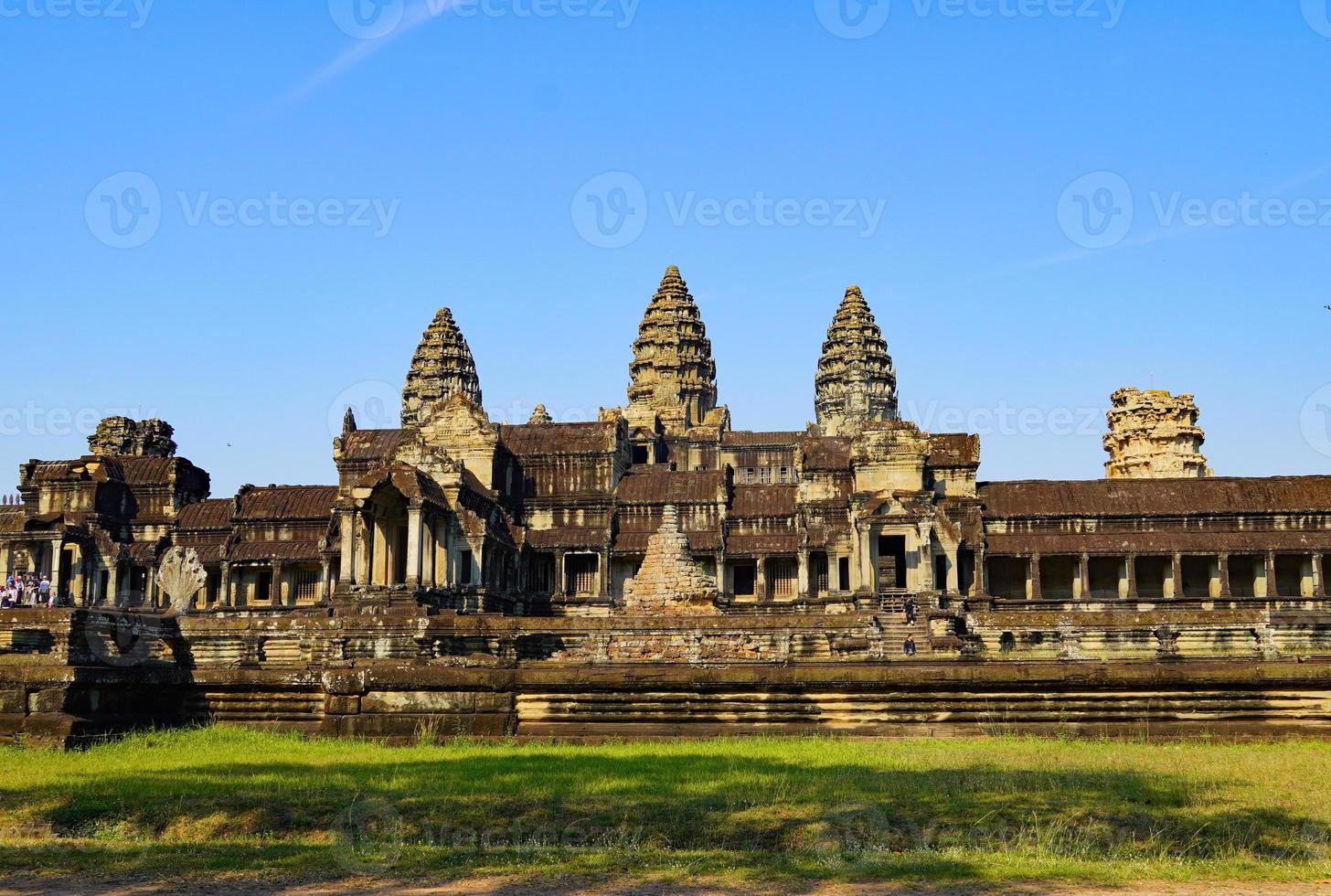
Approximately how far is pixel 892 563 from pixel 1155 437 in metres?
30.6

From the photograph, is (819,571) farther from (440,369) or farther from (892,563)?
(440,369)

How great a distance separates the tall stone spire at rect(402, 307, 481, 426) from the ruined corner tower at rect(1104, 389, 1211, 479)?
167 ft

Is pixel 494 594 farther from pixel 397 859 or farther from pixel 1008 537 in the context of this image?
pixel 397 859

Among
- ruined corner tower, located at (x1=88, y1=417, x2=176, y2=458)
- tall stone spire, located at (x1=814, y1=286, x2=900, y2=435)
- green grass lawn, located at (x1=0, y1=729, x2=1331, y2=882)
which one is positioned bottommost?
green grass lawn, located at (x1=0, y1=729, x2=1331, y2=882)

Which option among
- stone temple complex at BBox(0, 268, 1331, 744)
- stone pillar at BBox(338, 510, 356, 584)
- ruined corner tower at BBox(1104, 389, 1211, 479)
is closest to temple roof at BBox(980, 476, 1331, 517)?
stone temple complex at BBox(0, 268, 1331, 744)

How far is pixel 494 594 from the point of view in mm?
48531

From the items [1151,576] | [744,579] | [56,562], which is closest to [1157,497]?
[1151,576]

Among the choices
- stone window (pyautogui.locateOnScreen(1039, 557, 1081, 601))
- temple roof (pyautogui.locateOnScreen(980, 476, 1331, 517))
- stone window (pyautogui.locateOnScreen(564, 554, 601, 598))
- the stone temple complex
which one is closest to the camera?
the stone temple complex

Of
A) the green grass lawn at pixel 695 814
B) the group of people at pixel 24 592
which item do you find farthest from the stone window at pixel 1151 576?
the green grass lawn at pixel 695 814

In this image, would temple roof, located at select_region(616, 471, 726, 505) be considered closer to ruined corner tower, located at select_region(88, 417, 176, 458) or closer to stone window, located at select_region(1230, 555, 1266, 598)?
stone window, located at select_region(1230, 555, 1266, 598)

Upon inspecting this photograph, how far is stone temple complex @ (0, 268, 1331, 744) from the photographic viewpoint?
50.6 ft

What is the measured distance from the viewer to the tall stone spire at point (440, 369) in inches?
4173

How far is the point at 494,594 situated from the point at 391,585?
472cm

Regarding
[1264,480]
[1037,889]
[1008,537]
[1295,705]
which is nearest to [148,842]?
[1037,889]
